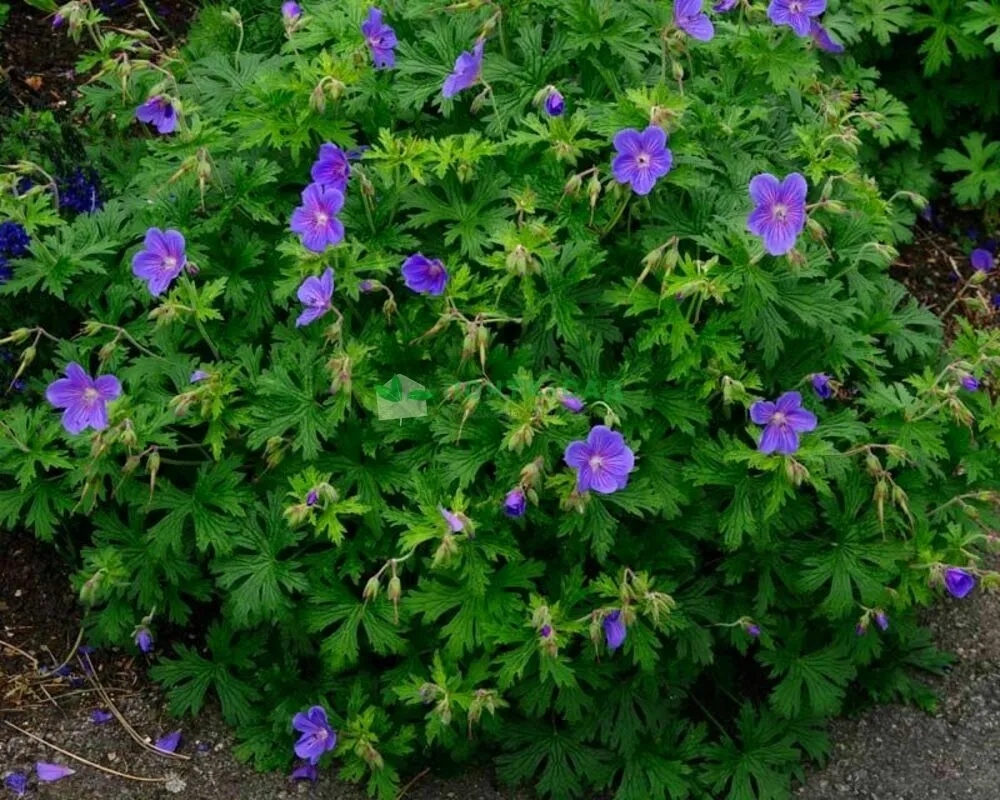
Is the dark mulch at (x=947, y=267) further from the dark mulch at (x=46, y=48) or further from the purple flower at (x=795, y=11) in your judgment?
the dark mulch at (x=46, y=48)

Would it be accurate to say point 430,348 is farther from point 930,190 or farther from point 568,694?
point 930,190

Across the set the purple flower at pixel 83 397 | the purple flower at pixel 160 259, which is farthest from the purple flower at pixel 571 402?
the purple flower at pixel 83 397

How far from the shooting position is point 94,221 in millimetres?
3281

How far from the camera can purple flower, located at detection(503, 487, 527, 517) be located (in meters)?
2.74

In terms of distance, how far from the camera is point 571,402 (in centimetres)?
275

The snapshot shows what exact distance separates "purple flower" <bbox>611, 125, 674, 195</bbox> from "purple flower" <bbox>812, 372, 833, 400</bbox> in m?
0.60

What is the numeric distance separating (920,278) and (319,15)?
2.45 m

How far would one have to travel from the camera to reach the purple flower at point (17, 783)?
3133mm

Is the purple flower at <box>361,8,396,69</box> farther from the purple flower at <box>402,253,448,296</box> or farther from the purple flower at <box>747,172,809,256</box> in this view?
the purple flower at <box>747,172,809,256</box>

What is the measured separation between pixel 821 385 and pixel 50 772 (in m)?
2.03

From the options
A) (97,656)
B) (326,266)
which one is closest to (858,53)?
(326,266)

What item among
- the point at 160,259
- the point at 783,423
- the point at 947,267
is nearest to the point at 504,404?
the point at 783,423

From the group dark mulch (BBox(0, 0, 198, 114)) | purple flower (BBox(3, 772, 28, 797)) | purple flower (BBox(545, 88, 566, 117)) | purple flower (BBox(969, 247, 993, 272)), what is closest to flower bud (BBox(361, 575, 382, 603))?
purple flower (BBox(3, 772, 28, 797))

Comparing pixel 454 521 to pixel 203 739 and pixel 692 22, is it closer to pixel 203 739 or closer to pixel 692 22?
pixel 203 739
